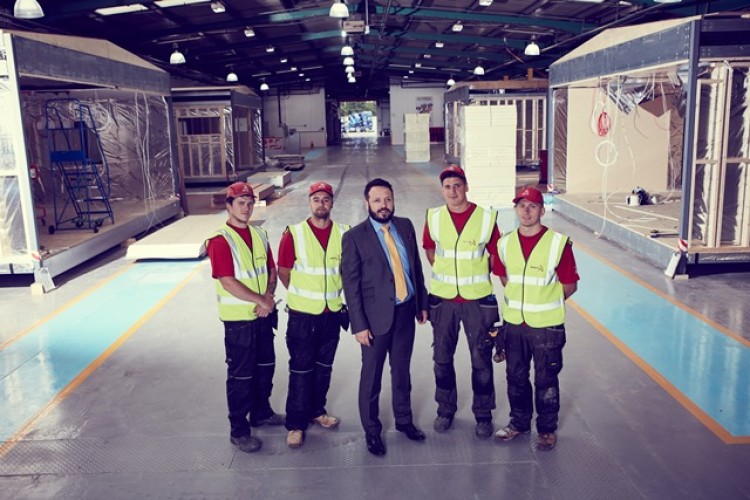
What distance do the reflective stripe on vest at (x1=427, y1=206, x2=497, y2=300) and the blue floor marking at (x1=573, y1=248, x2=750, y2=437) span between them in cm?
222

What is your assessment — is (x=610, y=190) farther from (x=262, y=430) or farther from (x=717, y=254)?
(x=262, y=430)

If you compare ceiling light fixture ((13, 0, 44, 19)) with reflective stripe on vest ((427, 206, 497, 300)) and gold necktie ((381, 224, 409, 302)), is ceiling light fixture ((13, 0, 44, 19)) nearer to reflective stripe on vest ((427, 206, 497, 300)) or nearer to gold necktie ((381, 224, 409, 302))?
gold necktie ((381, 224, 409, 302))

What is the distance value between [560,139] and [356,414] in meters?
12.8

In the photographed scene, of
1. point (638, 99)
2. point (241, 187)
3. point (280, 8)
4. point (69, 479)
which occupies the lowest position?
point (69, 479)

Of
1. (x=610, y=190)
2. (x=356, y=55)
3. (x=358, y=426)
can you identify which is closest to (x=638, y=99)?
(x=610, y=190)

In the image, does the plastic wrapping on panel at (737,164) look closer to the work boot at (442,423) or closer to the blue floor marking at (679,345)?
the blue floor marking at (679,345)

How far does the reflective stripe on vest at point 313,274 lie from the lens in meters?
4.59

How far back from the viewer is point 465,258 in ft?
15.3

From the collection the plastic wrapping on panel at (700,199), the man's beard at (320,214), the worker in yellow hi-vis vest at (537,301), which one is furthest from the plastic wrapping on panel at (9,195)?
the plastic wrapping on panel at (700,199)

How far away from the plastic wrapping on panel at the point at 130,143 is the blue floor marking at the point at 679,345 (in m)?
10.6

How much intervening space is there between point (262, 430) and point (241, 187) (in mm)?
1901

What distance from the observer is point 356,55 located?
36.4 m

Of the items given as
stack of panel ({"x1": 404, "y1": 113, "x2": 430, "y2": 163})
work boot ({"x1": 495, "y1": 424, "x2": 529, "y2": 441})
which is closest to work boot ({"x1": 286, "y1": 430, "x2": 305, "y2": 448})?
work boot ({"x1": 495, "y1": 424, "x2": 529, "y2": 441})

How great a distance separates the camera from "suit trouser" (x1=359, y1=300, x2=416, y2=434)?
14.5 ft
